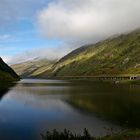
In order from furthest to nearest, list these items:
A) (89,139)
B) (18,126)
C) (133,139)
Result: 1. (18,126)
2. (89,139)
3. (133,139)

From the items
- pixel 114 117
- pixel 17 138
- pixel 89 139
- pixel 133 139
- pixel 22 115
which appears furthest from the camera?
pixel 22 115

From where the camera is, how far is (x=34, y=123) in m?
50.7

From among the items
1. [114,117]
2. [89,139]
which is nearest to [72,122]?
[114,117]

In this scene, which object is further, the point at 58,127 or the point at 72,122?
the point at 72,122

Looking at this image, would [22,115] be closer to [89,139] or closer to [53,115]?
[53,115]

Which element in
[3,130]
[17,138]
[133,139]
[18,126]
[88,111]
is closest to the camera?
[133,139]

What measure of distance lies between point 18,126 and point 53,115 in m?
13.1

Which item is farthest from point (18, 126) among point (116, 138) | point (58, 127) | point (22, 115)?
point (116, 138)

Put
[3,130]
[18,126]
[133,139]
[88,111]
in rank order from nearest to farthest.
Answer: [133,139] → [3,130] → [18,126] → [88,111]

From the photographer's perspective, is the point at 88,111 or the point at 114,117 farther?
the point at 88,111

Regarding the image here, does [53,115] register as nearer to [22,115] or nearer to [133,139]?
[22,115]

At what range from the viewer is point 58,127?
47.0 metres

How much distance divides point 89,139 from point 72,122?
751 inches

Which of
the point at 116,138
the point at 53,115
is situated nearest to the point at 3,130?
the point at 53,115
